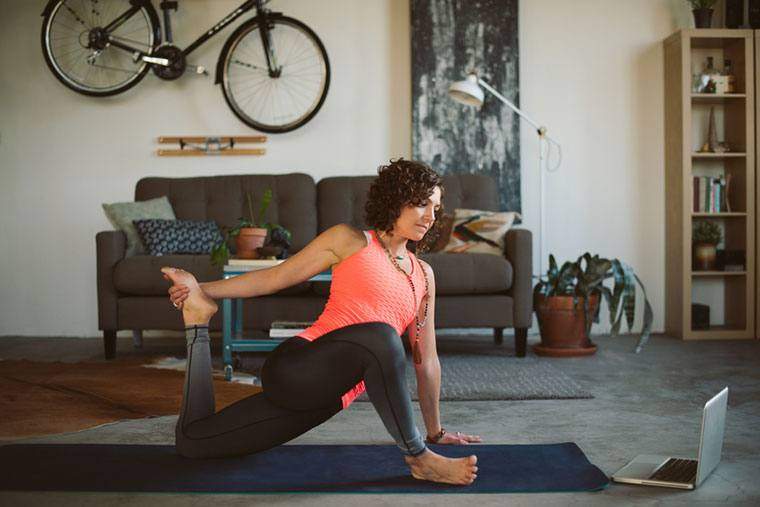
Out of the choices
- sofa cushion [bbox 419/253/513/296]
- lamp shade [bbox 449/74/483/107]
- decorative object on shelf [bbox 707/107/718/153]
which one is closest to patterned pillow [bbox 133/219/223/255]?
sofa cushion [bbox 419/253/513/296]

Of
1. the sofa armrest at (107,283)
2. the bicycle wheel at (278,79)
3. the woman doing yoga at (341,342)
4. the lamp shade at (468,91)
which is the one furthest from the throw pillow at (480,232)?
the woman doing yoga at (341,342)

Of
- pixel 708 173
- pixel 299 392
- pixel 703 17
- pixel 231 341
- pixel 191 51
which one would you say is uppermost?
pixel 703 17

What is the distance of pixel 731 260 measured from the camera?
15.7ft

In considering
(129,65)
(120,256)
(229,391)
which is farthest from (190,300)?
(129,65)

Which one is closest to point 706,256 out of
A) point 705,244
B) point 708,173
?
point 705,244

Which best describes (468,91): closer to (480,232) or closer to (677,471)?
(480,232)

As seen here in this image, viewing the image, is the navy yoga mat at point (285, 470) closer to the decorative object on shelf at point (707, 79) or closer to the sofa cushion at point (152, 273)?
the sofa cushion at point (152, 273)

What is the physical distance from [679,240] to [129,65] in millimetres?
3449

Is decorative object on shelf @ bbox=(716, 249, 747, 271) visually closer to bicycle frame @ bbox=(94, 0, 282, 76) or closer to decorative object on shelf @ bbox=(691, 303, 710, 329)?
decorative object on shelf @ bbox=(691, 303, 710, 329)

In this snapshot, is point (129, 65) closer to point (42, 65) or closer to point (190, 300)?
point (42, 65)

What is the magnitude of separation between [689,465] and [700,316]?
3026 millimetres

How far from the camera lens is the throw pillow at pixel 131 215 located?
418 cm

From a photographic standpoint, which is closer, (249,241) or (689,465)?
(689,465)

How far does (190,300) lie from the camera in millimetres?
1925
